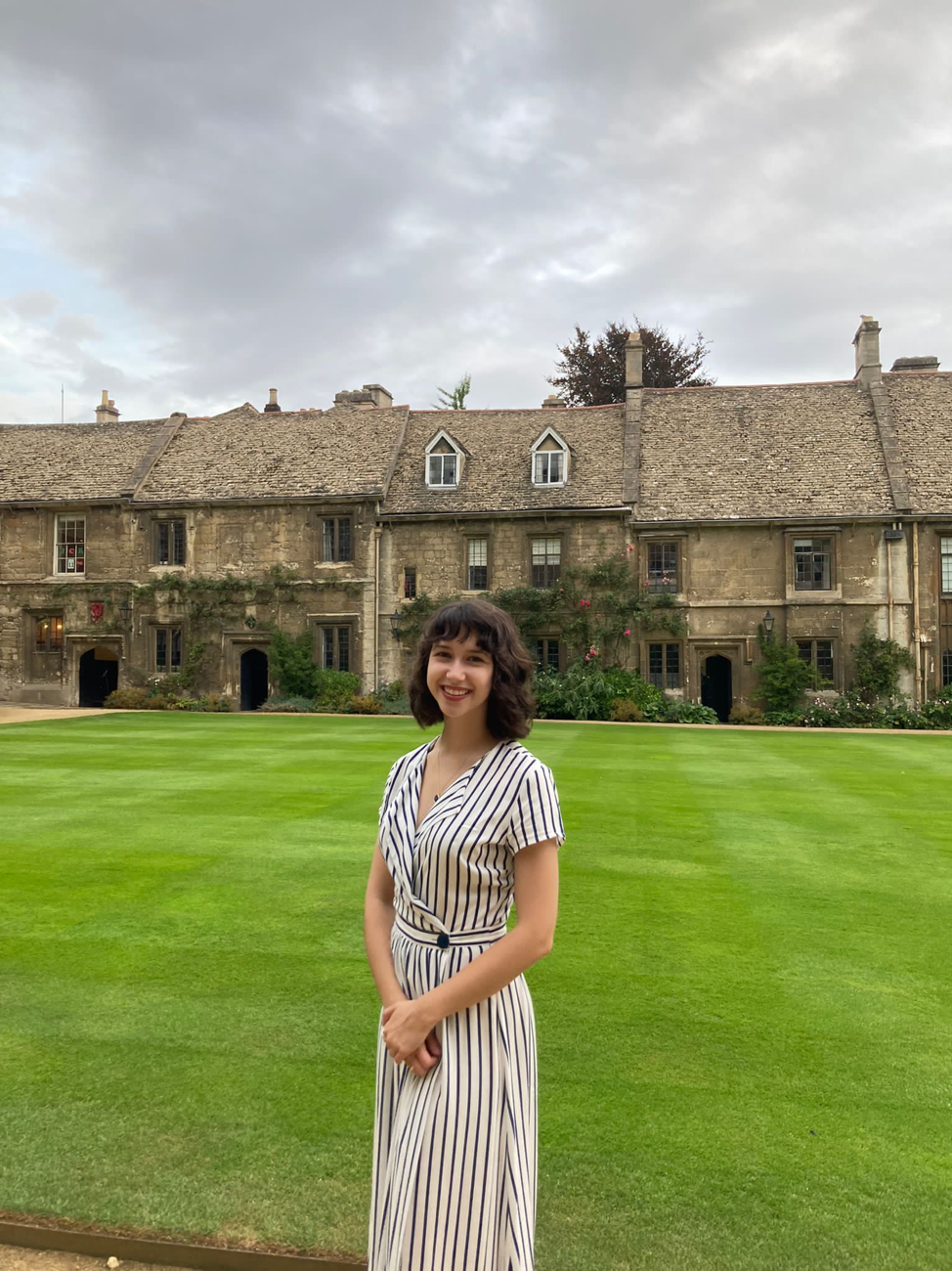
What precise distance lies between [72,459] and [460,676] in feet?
119

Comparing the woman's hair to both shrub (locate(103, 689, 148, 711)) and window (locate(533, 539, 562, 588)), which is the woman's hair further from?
shrub (locate(103, 689, 148, 711))

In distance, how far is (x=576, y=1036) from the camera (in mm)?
5020

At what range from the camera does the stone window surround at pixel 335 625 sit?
31312 millimetres

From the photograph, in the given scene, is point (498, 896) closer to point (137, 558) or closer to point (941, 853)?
point (941, 853)

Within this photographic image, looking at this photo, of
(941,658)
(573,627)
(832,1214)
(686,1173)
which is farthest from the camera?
(573,627)

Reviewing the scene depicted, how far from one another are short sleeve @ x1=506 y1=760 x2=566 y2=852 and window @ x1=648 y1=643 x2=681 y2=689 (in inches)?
1088

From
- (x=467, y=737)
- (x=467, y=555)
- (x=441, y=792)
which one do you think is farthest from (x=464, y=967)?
(x=467, y=555)

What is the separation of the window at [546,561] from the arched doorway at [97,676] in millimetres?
15555

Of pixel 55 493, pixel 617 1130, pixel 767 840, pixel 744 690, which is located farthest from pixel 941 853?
pixel 55 493

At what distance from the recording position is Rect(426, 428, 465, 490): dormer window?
32.0 m

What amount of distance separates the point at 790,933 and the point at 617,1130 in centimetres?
307

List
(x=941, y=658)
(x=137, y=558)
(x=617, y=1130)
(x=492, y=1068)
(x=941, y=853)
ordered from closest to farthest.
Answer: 1. (x=492, y=1068)
2. (x=617, y=1130)
3. (x=941, y=853)
4. (x=941, y=658)
5. (x=137, y=558)

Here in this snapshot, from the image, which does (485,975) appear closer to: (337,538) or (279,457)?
(337,538)

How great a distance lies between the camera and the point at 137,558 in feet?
107
